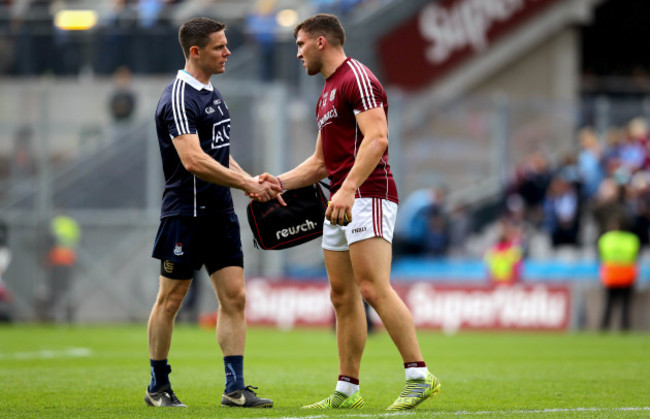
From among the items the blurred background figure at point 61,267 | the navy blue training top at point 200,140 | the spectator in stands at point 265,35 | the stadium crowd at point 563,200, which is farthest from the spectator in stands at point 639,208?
the navy blue training top at point 200,140

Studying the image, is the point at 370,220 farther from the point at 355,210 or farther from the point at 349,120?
the point at 349,120

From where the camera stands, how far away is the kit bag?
26.8ft

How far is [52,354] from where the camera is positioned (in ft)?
44.2

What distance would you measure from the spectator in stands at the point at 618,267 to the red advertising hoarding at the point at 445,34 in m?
7.73

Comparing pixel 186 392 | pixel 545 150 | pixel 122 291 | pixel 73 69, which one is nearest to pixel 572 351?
pixel 186 392

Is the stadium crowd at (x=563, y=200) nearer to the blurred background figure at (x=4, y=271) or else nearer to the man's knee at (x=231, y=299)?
the blurred background figure at (x=4, y=271)

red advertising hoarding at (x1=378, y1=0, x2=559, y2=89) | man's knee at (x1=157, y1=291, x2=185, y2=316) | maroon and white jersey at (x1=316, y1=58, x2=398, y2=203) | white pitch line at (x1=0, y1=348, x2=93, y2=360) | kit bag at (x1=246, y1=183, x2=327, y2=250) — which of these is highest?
red advertising hoarding at (x1=378, y1=0, x2=559, y2=89)

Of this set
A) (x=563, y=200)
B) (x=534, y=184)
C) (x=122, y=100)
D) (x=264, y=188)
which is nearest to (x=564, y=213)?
(x=563, y=200)

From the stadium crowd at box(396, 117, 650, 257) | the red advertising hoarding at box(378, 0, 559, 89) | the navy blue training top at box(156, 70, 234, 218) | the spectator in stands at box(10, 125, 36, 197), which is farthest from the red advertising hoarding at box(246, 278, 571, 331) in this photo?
the navy blue training top at box(156, 70, 234, 218)

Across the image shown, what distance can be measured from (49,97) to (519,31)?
10939 millimetres

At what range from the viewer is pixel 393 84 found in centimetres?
2570

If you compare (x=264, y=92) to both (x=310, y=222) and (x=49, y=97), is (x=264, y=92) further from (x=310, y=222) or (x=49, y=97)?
(x=310, y=222)

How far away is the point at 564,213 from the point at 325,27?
1428 centimetres

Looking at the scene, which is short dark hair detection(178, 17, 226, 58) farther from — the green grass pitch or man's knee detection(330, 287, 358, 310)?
the green grass pitch
